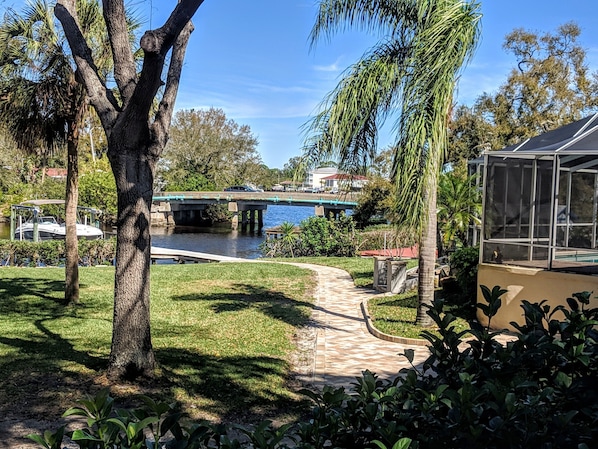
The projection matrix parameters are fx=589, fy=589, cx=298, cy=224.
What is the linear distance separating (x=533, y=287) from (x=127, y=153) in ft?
21.5

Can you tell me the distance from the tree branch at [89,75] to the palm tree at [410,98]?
13.5ft

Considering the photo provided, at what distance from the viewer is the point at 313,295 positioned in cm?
1362

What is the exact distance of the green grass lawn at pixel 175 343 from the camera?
582 centimetres

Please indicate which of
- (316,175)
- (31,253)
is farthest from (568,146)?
(31,253)

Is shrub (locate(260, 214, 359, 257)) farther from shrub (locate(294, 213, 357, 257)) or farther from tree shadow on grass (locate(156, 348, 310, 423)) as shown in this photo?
tree shadow on grass (locate(156, 348, 310, 423))

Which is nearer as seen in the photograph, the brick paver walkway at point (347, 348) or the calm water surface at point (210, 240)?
the brick paver walkway at point (347, 348)

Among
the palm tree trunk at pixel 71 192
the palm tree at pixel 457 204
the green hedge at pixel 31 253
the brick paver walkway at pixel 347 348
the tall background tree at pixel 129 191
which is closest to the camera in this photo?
the tall background tree at pixel 129 191

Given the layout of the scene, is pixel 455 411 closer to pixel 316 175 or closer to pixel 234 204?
pixel 316 175

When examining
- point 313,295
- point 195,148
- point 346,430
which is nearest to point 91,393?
point 346,430

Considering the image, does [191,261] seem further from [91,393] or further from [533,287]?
[91,393]

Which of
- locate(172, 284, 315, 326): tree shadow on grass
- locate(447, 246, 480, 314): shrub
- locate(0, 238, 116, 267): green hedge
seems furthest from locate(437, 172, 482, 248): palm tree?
locate(0, 238, 116, 267): green hedge

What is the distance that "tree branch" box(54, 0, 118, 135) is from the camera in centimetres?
611

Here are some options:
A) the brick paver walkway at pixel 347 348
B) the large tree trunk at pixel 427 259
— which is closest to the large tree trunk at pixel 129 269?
the brick paver walkway at pixel 347 348

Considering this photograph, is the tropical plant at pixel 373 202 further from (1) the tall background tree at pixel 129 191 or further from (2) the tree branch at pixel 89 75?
(1) the tall background tree at pixel 129 191
